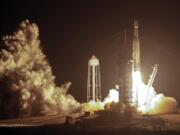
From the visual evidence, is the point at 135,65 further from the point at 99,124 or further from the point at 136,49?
the point at 99,124

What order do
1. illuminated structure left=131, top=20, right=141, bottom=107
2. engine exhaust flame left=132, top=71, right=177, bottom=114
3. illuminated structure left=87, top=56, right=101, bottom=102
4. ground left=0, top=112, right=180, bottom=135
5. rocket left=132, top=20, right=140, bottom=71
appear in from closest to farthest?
ground left=0, top=112, right=180, bottom=135
illuminated structure left=131, top=20, right=141, bottom=107
rocket left=132, top=20, right=140, bottom=71
engine exhaust flame left=132, top=71, right=177, bottom=114
illuminated structure left=87, top=56, right=101, bottom=102

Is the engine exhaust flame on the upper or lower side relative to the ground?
upper

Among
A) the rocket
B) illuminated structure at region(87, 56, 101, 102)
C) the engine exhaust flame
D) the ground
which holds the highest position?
the rocket

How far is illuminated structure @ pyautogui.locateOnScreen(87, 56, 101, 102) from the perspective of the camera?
72.2m

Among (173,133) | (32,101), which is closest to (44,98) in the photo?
(32,101)

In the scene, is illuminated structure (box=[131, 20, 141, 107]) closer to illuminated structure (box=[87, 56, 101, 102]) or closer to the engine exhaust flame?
the engine exhaust flame

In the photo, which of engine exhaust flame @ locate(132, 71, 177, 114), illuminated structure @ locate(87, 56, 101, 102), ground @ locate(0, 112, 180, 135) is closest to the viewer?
ground @ locate(0, 112, 180, 135)

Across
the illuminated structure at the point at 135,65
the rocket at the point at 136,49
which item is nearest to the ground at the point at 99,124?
the illuminated structure at the point at 135,65

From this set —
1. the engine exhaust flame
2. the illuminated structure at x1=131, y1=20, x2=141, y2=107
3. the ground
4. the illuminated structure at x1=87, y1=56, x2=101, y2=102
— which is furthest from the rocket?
the ground

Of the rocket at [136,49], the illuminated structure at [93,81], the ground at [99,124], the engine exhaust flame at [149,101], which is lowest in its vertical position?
the ground at [99,124]

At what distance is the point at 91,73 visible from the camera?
77.4 meters

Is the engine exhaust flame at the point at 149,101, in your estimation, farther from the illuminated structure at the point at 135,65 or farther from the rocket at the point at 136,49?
the rocket at the point at 136,49

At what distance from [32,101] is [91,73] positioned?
969 centimetres

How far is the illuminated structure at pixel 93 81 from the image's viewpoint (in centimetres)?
7219
